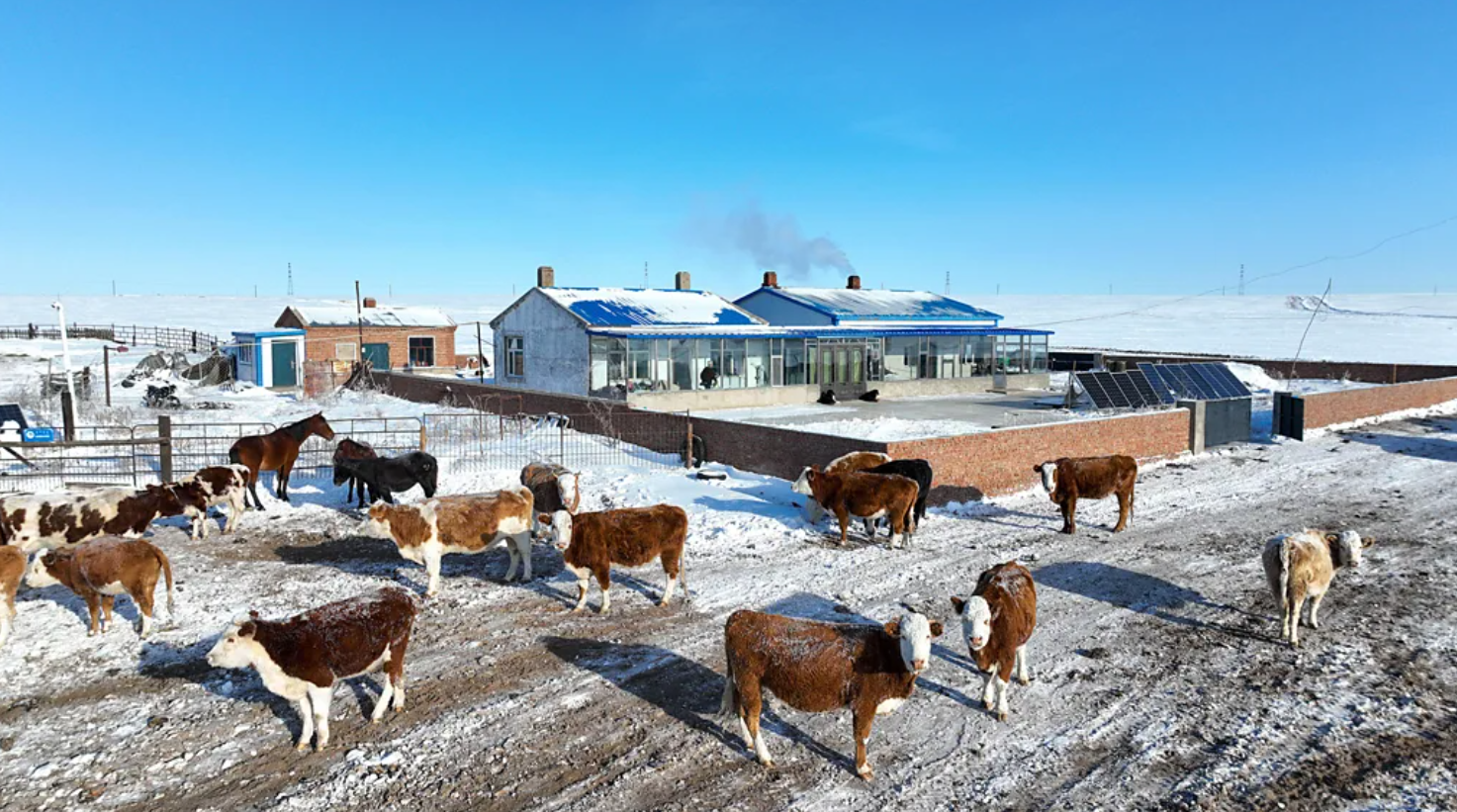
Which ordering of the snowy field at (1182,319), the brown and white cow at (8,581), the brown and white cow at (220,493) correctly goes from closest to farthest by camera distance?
1. the brown and white cow at (8,581)
2. the brown and white cow at (220,493)
3. the snowy field at (1182,319)

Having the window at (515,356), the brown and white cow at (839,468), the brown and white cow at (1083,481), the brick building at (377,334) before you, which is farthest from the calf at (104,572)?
the brick building at (377,334)

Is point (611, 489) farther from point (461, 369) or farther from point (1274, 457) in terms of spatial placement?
point (461, 369)

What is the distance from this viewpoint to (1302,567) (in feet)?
32.4

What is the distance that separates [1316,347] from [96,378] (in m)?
88.1

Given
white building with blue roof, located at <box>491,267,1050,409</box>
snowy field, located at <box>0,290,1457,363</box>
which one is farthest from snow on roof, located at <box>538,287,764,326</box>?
snowy field, located at <box>0,290,1457,363</box>

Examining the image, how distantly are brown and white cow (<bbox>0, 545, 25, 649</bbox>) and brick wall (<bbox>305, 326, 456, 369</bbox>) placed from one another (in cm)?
3231

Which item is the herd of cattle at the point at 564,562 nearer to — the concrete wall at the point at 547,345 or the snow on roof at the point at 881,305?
the concrete wall at the point at 547,345

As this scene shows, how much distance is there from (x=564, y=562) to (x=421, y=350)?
116ft

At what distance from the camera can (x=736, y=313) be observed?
35781 millimetres

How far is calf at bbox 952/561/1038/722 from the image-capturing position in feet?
24.7

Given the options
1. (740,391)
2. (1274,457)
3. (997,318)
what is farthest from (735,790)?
(997,318)

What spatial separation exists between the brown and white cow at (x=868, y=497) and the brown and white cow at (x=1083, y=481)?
2503mm

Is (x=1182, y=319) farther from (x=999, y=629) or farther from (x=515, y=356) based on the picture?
(x=999, y=629)

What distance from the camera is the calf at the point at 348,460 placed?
15.5m
